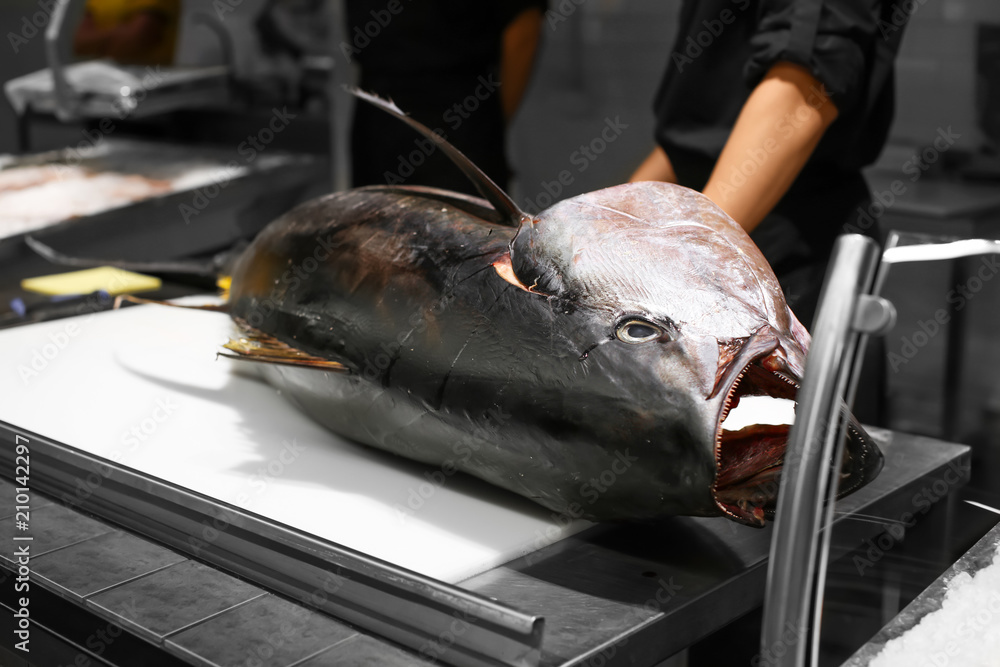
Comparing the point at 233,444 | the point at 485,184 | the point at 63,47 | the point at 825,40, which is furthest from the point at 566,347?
the point at 63,47

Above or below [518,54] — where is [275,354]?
below

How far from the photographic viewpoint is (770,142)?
1.46 m

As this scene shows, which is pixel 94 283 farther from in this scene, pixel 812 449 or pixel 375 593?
pixel 812 449

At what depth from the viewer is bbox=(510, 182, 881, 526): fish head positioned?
37.1 inches

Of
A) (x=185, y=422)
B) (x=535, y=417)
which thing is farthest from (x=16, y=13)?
(x=535, y=417)

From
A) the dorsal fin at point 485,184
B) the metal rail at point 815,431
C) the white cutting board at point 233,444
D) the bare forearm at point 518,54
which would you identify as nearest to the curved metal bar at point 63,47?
the bare forearm at point 518,54

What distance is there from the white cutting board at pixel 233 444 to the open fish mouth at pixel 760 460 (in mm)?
220

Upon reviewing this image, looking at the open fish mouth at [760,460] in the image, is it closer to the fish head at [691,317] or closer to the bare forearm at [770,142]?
the fish head at [691,317]

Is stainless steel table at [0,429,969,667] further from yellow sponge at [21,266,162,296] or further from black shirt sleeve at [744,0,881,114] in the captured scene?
yellow sponge at [21,266,162,296]

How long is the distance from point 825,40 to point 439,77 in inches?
65.8

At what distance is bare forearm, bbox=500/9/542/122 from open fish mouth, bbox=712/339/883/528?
2.16 meters

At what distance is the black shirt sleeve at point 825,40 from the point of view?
1.47m

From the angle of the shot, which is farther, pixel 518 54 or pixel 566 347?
pixel 518 54

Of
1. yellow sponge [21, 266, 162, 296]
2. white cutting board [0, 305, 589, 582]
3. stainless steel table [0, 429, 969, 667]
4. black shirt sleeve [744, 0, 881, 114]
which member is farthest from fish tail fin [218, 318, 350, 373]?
yellow sponge [21, 266, 162, 296]
